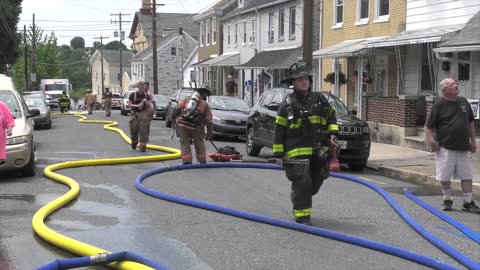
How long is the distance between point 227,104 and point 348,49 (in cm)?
449

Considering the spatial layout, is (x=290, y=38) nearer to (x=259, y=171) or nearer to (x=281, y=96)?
(x=281, y=96)

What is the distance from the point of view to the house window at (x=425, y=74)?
18.4 m

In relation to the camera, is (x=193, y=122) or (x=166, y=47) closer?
(x=193, y=122)

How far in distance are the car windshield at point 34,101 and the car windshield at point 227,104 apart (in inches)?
369

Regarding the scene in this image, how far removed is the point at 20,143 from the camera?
10.3m

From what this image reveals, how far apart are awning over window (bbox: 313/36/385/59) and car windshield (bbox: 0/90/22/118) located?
11.4 metres

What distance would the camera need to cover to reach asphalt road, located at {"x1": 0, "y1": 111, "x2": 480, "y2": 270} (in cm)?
580

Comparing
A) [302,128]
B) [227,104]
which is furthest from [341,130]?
[227,104]

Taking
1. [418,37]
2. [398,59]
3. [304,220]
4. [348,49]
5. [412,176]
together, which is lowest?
[412,176]

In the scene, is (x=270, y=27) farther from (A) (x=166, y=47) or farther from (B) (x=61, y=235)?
(A) (x=166, y=47)

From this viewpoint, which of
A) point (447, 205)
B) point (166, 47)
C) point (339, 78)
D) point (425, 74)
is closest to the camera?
point (447, 205)

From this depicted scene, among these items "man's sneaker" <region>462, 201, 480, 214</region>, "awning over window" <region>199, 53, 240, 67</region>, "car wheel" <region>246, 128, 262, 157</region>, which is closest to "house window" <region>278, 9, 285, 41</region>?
"awning over window" <region>199, 53, 240, 67</region>

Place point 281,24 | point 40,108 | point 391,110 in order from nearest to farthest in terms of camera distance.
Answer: point 391,110, point 40,108, point 281,24

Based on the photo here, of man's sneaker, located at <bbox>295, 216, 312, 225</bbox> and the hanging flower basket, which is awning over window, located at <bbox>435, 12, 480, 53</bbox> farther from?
man's sneaker, located at <bbox>295, 216, 312, 225</bbox>
